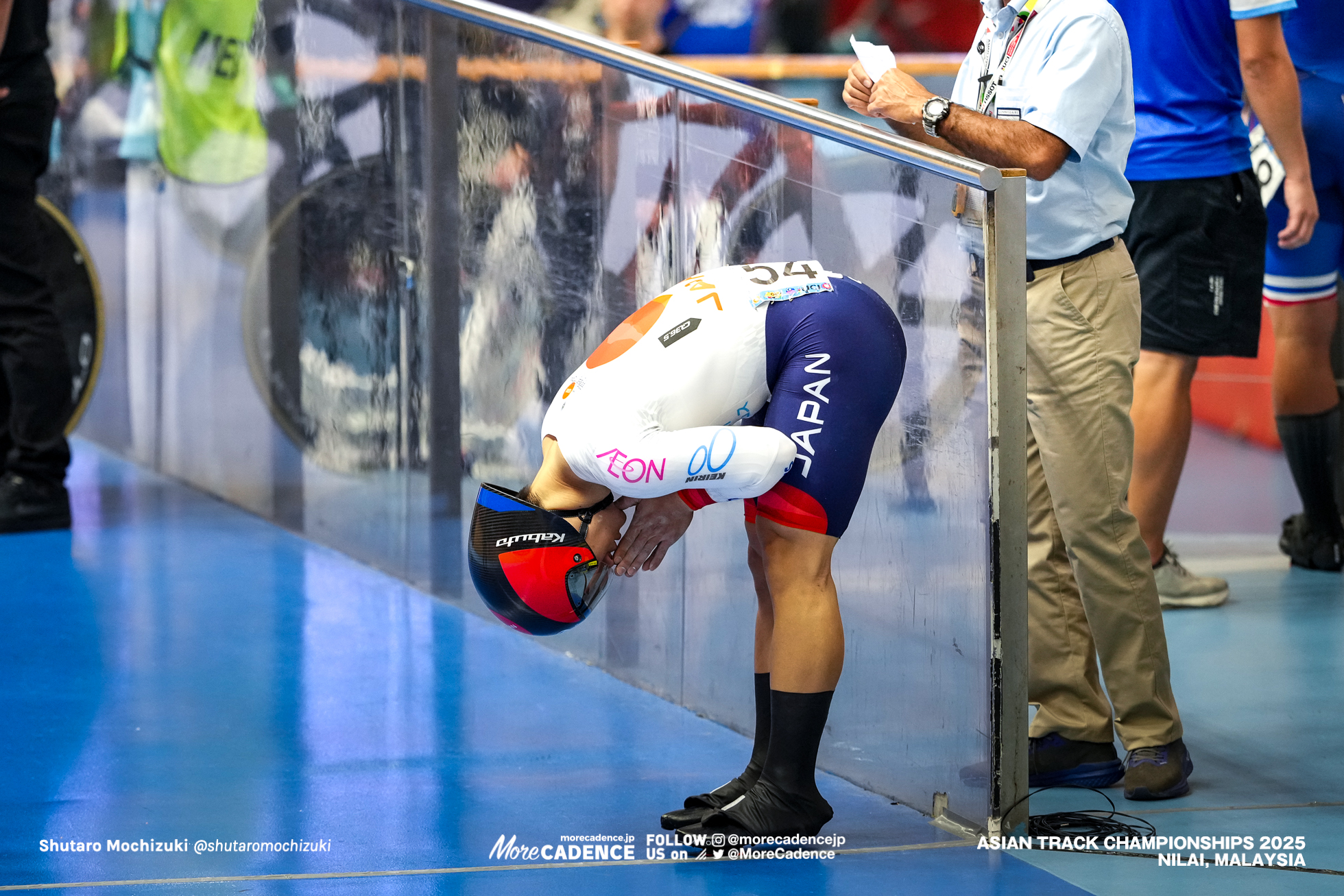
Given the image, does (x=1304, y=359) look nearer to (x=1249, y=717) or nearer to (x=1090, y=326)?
(x=1249, y=717)

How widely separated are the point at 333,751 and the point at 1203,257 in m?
2.53

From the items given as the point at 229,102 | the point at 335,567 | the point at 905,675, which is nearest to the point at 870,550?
the point at 905,675

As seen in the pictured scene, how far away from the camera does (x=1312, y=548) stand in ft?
17.2

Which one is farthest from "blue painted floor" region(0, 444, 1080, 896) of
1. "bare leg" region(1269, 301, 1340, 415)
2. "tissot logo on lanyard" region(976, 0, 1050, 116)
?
"bare leg" region(1269, 301, 1340, 415)

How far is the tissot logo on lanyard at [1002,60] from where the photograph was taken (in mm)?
3160

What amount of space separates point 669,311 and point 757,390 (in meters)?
0.20

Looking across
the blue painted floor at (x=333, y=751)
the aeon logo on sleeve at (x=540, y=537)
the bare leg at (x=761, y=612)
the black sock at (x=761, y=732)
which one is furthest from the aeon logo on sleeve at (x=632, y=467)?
the blue painted floor at (x=333, y=751)

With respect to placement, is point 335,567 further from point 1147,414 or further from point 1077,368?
point 1077,368

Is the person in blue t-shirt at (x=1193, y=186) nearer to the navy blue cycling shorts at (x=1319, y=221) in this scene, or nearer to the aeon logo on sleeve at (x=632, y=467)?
the navy blue cycling shorts at (x=1319, y=221)

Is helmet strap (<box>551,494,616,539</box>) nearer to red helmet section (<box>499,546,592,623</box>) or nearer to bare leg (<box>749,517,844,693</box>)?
red helmet section (<box>499,546,592,623</box>)

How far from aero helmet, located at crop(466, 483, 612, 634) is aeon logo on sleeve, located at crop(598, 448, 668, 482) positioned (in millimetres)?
170

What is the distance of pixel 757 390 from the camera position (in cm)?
286

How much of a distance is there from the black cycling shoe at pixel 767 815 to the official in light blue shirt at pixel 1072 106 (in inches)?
44.8

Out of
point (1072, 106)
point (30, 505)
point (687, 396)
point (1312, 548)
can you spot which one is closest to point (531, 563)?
point (687, 396)
